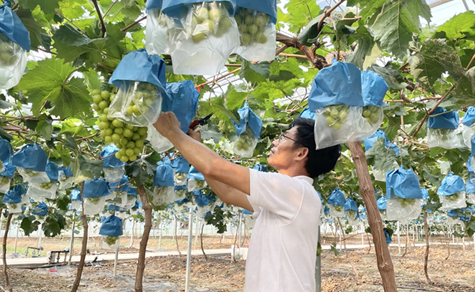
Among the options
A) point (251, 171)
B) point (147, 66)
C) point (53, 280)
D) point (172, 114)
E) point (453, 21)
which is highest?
point (453, 21)

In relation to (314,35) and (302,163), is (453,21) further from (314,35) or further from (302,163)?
(302,163)

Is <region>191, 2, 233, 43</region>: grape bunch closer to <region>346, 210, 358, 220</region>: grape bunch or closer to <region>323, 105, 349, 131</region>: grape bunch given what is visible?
<region>323, 105, 349, 131</region>: grape bunch

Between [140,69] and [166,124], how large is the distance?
241 mm

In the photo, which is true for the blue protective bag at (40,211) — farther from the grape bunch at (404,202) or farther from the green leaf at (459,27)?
the green leaf at (459,27)

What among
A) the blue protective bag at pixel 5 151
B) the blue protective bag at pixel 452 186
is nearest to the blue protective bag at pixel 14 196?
the blue protective bag at pixel 5 151

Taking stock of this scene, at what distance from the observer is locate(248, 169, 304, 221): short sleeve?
1.60 m

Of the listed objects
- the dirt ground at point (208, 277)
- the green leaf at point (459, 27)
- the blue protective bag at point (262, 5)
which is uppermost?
the green leaf at point (459, 27)

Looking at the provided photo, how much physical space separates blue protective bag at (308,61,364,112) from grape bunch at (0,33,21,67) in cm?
115

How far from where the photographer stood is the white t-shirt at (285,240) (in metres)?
1.71

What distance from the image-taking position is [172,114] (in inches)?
54.9

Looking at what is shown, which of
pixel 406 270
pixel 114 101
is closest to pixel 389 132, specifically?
pixel 114 101

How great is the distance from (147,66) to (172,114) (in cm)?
23

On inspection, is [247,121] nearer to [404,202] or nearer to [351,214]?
[404,202]

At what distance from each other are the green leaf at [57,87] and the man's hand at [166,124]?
2.33 feet
